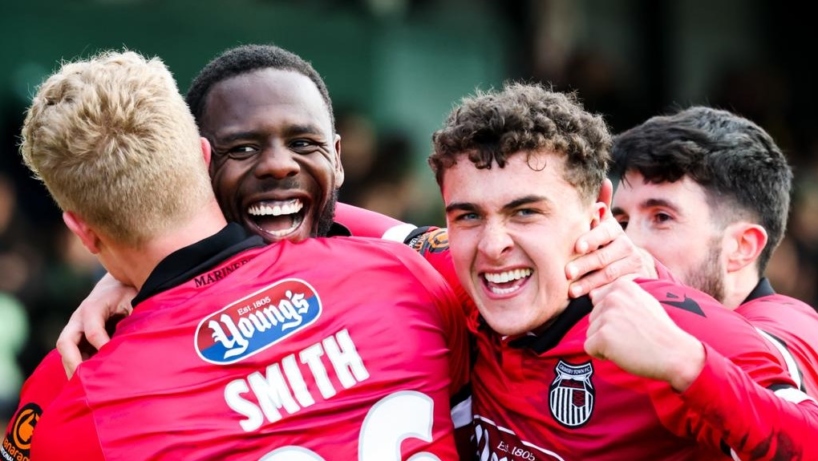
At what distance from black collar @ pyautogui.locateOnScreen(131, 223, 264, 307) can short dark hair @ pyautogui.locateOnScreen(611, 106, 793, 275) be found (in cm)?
166

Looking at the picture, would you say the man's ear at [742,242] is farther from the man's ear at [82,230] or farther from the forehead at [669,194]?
the man's ear at [82,230]

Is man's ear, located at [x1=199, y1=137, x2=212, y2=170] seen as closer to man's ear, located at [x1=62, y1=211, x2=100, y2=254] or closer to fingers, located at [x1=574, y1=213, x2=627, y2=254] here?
man's ear, located at [x1=62, y1=211, x2=100, y2=254]

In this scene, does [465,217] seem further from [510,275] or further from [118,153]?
[118,153]

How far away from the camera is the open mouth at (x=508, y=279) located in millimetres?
3453

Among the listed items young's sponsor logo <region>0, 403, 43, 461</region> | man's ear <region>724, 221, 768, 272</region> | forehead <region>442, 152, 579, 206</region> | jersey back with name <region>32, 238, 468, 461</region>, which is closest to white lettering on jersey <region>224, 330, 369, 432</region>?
jersey back with name <region>32, 238, 468, 461</region>

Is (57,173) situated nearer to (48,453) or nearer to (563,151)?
(48,453)

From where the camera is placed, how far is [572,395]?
3.34 metres

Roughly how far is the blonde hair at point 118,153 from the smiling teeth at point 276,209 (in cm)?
45

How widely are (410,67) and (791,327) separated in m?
7.55

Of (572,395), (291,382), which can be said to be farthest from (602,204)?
(291,382)

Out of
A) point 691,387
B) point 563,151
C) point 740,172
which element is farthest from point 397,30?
point 691,387

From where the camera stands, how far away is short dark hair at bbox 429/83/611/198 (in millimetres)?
3420

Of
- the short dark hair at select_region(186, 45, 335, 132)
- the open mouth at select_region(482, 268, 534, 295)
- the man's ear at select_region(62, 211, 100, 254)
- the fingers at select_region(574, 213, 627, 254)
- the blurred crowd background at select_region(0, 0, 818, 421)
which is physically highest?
the short dark hair at select_region(186, 45, 335, 132)

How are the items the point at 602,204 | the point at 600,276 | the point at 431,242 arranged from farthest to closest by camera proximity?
the point at 431,242, the point at 602,204, the point at 600,276
